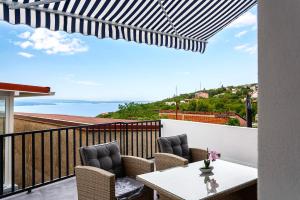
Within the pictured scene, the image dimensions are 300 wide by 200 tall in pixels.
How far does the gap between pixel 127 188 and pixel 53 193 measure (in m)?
1.55

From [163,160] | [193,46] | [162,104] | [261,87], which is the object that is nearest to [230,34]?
A: [162,104]

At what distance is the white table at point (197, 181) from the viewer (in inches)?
98.8

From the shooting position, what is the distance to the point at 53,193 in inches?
156

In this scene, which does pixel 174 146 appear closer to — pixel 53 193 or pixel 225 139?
pixel 225 139

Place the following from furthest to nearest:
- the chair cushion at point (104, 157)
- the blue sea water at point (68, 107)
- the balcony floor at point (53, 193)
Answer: the blue sea water at point (68, 107) → the balcony floor at point (53, 193) → the chair cushion at point (104, 157)

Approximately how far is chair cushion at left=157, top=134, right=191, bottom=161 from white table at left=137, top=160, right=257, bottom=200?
2.55 ft

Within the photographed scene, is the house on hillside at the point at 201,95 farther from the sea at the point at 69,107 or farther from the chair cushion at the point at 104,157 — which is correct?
the sea at the point at 69,107

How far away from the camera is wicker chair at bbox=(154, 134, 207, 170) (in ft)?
12.7

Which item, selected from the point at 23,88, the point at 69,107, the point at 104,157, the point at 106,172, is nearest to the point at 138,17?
the point at 104,157

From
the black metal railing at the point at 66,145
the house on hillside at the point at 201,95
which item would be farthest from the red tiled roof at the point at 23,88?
the house on hillside at the point at 201,95

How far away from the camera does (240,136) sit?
4.98m

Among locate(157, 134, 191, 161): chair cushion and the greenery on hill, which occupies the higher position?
the greenery on hill

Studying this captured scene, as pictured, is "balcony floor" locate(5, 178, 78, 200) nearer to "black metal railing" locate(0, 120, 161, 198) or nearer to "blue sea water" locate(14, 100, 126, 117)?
"black metal railing" locate(0, 120, 161, 198)

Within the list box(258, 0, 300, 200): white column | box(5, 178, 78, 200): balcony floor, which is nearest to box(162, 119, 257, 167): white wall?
box(5, 178, 78, 200): balcony floor
